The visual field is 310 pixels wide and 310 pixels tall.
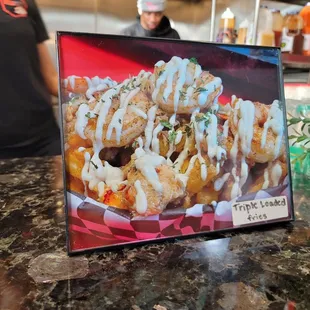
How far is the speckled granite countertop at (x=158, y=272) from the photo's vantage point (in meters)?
0.41

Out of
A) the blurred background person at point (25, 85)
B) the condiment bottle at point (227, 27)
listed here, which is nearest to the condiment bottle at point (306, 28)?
the condiment bottle at point (227, 27)

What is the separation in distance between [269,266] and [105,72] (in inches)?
13.3

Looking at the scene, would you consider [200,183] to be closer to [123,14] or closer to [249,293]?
[249,293]

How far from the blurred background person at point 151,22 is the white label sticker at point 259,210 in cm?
186

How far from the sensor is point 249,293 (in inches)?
16.7

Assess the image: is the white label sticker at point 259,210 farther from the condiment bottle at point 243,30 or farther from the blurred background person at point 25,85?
the condiment bottle at point 243,30

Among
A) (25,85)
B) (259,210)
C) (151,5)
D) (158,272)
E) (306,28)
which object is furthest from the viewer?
(306,28)

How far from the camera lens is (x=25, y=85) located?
1.73 metres

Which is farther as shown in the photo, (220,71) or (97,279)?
(220,71)

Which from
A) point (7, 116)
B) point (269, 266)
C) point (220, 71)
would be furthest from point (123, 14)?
point (269, 266)

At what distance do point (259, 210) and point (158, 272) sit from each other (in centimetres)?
20

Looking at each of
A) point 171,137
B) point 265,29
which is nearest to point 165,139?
point 171,137

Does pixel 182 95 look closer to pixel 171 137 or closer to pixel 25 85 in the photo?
pixel 171 137

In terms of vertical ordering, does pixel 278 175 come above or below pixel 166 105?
below
